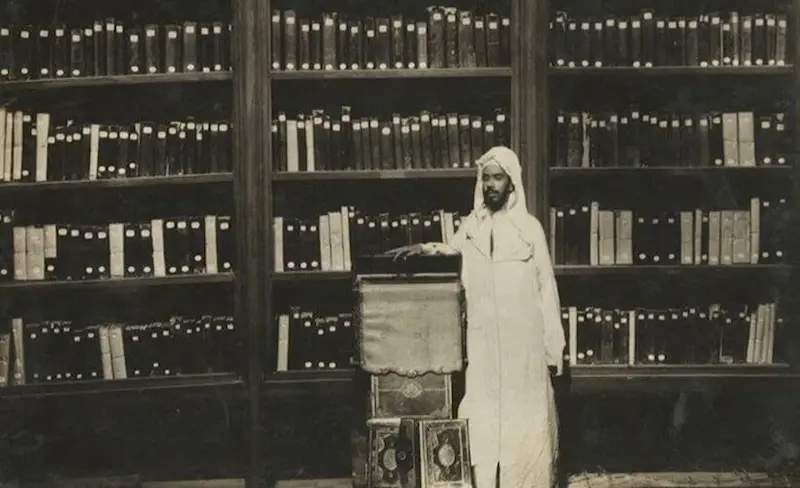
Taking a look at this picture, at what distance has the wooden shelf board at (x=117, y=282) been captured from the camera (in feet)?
15.0

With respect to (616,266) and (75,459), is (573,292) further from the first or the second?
(75,459)

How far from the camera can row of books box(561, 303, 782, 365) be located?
15.5 ft

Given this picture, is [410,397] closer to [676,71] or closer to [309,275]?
[309,275]

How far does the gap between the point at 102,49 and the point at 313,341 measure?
1.56 m

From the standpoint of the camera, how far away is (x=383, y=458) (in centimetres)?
402

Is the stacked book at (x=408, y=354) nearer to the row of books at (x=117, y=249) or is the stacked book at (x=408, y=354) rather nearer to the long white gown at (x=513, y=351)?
the long white gown at (x=513, y=351)

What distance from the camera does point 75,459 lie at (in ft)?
16.0

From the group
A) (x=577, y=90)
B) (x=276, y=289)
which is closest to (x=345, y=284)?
(x=276, y=289)

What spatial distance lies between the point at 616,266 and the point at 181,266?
1.92 meters

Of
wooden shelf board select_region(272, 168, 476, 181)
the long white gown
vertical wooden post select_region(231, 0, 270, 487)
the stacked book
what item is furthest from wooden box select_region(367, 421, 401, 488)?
wooden shelf board select_region(272, 168, 476, 181)

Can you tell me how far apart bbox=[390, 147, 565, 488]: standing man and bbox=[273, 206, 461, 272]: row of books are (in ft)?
1.50

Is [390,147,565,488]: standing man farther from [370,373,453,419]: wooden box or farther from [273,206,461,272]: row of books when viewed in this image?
[273,206,461,272]: row of books

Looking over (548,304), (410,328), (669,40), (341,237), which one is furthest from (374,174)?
(669,40)

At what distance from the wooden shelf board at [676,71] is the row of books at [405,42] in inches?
13.5
